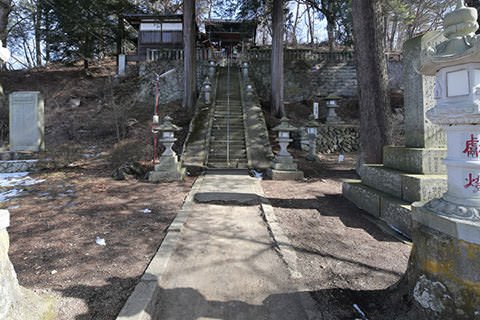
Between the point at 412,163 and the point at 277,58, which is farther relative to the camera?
the point at 277,58

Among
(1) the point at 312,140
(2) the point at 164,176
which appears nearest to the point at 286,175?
(1) the point at 312,140

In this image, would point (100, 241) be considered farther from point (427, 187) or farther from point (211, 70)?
point (211, 70)

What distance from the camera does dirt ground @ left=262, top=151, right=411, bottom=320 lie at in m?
2.37

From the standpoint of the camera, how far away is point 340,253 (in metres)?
3.26

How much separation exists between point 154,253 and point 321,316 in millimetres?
2050

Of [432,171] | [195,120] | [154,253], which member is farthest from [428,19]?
[154,253]

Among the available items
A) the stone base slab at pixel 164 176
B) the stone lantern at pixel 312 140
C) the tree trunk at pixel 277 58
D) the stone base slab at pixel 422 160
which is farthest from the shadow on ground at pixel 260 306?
the tree trunk at pixel 277 58

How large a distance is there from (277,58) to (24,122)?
12034mm

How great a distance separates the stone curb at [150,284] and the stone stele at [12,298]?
603mm

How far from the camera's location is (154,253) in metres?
3.20

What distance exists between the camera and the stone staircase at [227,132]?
9234 mm

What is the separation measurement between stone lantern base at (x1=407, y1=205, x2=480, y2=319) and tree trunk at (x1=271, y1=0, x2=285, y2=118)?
13100 millimetres

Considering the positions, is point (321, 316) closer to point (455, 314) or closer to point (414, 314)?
point (414, 314)

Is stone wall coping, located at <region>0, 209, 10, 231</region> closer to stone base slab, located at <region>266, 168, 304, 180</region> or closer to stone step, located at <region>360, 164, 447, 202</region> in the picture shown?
stone step, located at <region>360, 164, 447, 202</region>
